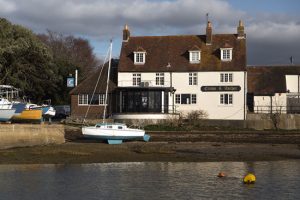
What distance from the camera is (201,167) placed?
107 feet

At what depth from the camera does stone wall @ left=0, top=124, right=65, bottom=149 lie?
38438mm

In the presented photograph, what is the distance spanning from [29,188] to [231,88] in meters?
41.6

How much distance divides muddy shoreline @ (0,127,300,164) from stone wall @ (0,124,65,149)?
97 cm

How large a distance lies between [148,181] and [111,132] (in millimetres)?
17437

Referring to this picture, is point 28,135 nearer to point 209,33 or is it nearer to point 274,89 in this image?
point 209,33

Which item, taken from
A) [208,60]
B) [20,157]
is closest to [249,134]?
[208,60]

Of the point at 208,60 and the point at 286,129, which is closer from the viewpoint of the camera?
the point at 286,129

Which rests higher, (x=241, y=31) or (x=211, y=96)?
(x=241, y=31)

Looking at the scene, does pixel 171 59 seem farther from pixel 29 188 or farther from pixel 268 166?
pixel 29 188

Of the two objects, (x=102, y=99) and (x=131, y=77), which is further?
(x=131, y=77)

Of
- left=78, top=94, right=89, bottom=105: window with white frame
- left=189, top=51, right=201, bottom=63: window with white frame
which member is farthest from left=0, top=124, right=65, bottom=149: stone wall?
left=189, top=51, right=201, bottom=63: window with white frame

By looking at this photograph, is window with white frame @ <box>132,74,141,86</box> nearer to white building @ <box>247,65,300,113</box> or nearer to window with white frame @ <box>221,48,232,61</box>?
window with white frame @ <box>221,48,232,61</box>

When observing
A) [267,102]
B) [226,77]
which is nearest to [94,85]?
[226,77]

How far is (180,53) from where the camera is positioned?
6669cm
